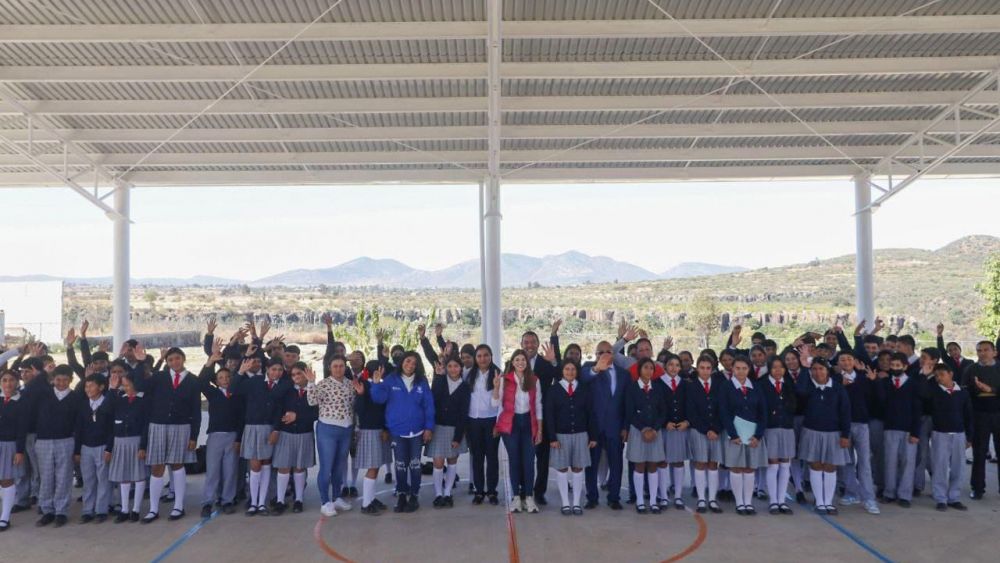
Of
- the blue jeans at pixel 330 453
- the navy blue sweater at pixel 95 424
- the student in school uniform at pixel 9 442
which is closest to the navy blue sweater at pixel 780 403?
the blue jeans at pixel 330 453

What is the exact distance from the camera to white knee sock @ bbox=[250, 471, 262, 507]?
6469mm

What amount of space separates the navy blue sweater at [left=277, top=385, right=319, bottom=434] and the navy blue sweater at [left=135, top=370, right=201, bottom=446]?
0.81 metres

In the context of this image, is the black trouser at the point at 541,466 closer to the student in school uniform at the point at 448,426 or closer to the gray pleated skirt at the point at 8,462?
the student in school uniform at the point at 448,426

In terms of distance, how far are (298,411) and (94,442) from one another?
72.5 inches

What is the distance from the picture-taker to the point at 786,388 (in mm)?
6586

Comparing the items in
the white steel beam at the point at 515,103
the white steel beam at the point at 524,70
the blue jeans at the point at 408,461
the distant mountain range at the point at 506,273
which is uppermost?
the distant mountain range at the point at 506,273

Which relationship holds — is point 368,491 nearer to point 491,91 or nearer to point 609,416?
point 609,416

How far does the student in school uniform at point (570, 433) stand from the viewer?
251 inches

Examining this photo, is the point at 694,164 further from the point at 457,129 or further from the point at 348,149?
the point at 348,149

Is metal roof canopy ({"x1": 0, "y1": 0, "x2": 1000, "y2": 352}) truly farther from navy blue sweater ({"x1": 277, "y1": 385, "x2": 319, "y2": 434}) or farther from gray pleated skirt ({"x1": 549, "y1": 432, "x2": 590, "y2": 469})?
gray pleated skirt ({"x1": 549, "y1": 432, "x2": 590, "y2": 469})

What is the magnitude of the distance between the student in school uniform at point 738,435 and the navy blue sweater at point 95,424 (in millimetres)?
5707

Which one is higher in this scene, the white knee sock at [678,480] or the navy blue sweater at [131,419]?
the navy blue sweater at [131,419]

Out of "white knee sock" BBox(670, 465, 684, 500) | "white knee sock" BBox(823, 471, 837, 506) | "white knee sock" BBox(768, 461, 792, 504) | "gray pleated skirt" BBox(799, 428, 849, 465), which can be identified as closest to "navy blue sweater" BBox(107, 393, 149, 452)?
"white knee sock" BBox(670, 465, 684, 500)

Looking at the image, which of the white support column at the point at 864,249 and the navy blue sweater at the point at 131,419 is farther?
the white support column at the point at 864,249
